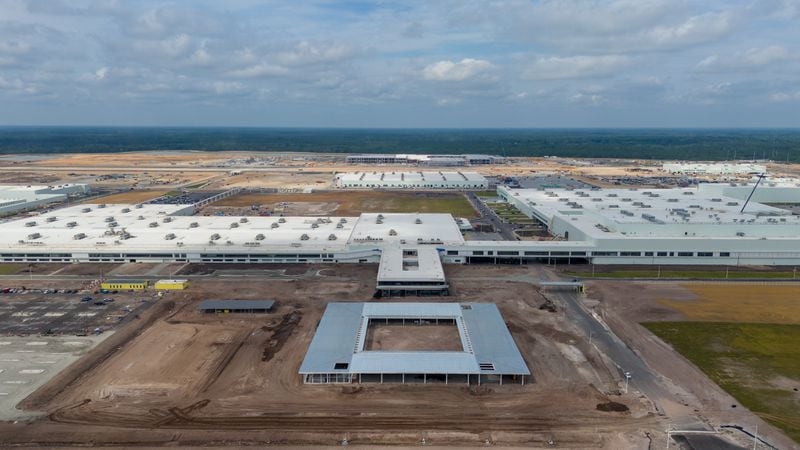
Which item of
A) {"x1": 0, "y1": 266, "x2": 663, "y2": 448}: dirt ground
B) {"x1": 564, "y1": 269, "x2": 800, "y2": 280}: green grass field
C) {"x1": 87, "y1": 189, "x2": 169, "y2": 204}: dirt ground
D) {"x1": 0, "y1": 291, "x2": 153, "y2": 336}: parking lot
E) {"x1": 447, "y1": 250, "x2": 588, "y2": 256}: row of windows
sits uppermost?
{"x1": 87, "y1": 189, "x2": 169, "y2": 204}: dirt ground

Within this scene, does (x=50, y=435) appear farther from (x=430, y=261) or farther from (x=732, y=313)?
(x=732, y=313)

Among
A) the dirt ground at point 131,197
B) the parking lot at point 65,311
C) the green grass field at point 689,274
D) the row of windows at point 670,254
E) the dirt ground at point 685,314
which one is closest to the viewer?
the dirt ground at point 685,314

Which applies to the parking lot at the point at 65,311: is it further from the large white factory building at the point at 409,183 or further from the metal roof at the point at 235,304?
the large white factory building at the point at 409,183

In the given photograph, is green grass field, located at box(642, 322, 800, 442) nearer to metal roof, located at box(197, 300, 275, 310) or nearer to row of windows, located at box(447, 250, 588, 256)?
row of windows, located at box(447, 250, 588, 256)

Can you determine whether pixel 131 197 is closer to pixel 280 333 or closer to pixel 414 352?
pixel 280 333

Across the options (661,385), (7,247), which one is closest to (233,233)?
(7,247)

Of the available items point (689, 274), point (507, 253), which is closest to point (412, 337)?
point (507, 253)

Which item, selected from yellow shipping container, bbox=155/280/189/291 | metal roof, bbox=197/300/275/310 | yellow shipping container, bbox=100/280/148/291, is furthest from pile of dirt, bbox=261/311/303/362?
yellow shipping container, bbox=100/280/148/291

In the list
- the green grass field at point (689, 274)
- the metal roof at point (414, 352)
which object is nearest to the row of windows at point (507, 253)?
the green grass field at point (689, 274)
